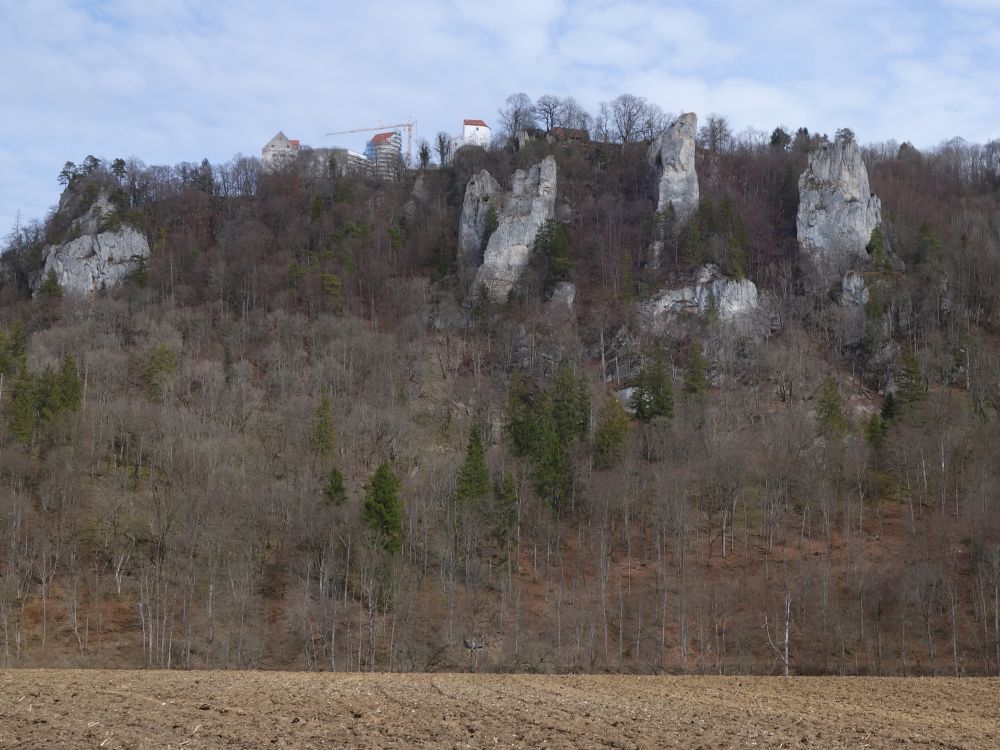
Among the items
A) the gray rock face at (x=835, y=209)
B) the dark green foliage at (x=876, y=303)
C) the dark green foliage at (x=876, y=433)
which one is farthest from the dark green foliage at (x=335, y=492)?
the gray rock face at (x=835, y=209)

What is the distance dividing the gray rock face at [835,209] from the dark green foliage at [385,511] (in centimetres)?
5946

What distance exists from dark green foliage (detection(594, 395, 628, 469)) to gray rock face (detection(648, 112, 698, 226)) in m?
43.3

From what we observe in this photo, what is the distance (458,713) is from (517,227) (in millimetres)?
84562

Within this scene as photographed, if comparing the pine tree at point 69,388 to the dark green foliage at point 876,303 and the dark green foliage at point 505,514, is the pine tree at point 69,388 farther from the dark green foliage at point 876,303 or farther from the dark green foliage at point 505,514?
the dark green foliage at point 876,303

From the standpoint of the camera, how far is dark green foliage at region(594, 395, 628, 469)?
6500cm

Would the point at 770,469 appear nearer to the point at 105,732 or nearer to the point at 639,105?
the point at 105,732

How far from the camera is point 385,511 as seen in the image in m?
52.3

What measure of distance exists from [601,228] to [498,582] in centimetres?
6281

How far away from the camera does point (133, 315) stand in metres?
88.8

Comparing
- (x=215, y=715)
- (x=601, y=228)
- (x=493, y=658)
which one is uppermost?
(x=601, y=228)

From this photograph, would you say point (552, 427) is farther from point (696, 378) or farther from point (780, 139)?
point (780, 139)

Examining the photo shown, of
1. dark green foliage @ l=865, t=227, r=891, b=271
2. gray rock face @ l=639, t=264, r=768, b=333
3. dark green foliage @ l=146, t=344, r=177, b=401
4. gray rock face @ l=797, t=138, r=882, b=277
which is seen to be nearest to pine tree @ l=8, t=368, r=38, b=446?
dark green foliage @ l=146, t=344, r=177, b=401

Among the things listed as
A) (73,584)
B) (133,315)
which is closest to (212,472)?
(73,584)

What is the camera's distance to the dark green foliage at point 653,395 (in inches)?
2783
